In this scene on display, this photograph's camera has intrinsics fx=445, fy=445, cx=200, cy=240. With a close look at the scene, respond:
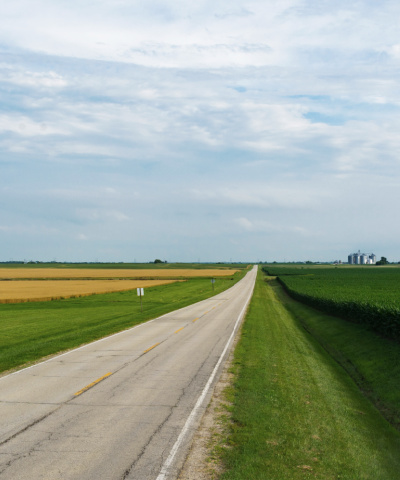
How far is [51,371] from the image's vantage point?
54.2 ft

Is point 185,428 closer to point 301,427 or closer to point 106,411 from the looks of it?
point 106,411

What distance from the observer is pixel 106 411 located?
38.7ft

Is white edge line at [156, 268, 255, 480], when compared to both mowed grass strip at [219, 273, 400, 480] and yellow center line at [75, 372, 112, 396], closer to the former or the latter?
mowed grass strip at [219, 273, 400, 480]

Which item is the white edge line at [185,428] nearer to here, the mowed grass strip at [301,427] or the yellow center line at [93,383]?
the mowed grass strip at [301,427]

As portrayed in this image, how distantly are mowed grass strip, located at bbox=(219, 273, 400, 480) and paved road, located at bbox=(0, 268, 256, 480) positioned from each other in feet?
3.81

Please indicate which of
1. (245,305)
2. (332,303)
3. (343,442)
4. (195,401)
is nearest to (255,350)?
(195,401)

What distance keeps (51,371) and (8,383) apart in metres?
1.93

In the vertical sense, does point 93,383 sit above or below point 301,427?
above

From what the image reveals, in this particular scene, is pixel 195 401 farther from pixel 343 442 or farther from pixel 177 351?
pixel 177 351

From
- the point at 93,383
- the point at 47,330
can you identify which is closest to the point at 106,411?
the point at 93,383

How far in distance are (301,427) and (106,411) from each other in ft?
16.6

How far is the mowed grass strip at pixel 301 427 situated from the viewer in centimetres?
885

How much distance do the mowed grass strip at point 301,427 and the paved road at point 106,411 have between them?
1.16 meters

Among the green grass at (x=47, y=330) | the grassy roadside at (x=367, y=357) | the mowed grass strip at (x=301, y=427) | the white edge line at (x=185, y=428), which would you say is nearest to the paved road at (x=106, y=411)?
the white edge line at (x=185, y=428)
